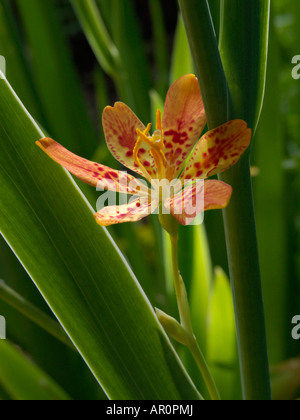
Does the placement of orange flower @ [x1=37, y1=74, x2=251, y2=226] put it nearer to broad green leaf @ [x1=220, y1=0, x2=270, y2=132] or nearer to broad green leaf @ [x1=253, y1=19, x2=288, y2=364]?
broad green leaf @ [x1=220, y1=0, x2=270, y2=132]

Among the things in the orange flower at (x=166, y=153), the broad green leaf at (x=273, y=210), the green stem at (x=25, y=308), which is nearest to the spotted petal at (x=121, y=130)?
the orange flower at (x=166, y=153)

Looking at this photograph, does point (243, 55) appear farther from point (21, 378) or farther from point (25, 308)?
point (21, 378)

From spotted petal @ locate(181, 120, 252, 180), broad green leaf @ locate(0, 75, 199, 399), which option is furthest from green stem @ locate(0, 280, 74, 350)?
spotted petal @ locate(181, 120, 252, 180)

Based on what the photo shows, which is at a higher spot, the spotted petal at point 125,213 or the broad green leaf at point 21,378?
the spotted petal at point 125,213

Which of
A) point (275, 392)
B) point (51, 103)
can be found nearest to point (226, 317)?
point (275, 392)

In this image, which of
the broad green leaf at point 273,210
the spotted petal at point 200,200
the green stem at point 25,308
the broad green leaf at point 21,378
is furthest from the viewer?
the broad green leaf at point 273,210

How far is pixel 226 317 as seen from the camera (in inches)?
19.3

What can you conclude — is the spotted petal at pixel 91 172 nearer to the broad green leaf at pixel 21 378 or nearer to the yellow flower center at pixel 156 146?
the yellow flower center at pixel 156 146

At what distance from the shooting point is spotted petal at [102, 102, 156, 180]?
243mm

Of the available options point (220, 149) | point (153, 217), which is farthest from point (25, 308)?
point (153, 217)

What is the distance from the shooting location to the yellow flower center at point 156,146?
0.77ft

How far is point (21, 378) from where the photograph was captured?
499mm

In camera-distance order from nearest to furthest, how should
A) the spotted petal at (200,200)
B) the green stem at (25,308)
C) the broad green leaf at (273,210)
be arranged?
the spotted petal at (200,200) < the green stem at (25,308) < the broad green leaf at (273,210)
